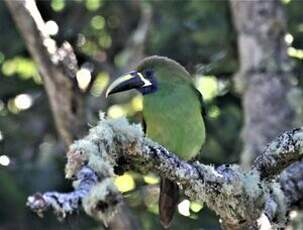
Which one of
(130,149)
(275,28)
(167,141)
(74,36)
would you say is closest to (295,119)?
(275,28)

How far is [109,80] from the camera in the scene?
233 inches

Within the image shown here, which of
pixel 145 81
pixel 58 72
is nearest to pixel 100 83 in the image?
pixel 58 72

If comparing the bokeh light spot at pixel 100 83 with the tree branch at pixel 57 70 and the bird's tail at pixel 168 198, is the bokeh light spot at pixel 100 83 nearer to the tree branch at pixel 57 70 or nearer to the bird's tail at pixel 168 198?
the tree branch at pixel 57 70

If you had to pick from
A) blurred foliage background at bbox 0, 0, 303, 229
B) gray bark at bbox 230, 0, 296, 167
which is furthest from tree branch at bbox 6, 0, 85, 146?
gray bark at bbox 230, 0, 296, 167

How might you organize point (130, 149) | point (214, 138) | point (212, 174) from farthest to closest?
point (214, 138) → point (212, 174) → point (130, 149)

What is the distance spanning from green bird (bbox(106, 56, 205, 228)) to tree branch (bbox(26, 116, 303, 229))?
0.84 metres

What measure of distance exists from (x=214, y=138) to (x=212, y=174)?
2731 millimetres

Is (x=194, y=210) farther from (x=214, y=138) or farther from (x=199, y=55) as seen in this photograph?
(x=199, y=55)

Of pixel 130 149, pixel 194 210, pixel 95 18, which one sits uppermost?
pixel 95 18

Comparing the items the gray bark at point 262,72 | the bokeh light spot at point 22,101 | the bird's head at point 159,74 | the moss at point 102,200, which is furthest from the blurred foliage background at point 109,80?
the moss at point 102,200

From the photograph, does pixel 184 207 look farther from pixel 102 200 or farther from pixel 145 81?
pixel 102 200

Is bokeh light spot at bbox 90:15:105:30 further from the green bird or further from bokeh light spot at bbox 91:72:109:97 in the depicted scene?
the green bird

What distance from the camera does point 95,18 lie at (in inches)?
252

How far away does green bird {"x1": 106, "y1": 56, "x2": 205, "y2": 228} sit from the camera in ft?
13.5
